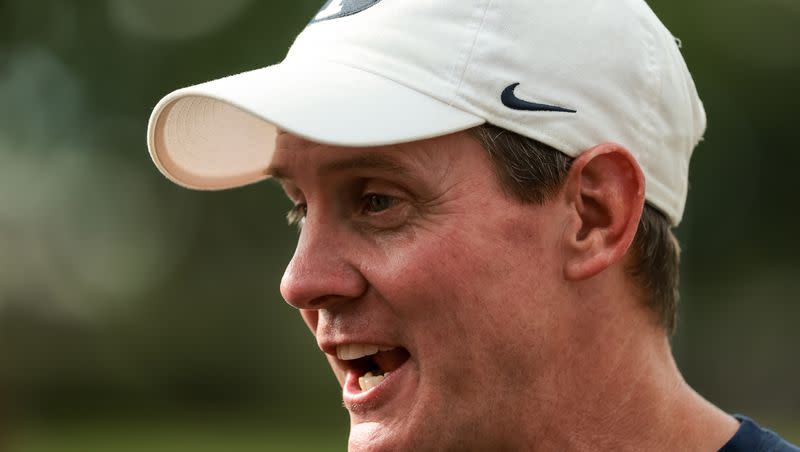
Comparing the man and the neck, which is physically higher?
the man

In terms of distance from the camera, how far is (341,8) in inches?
121

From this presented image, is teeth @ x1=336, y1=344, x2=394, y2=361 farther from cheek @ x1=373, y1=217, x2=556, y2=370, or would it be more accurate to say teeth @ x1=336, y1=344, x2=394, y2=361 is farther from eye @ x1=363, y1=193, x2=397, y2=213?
eye @ x1=363, y1=193, x2=397, y2=213

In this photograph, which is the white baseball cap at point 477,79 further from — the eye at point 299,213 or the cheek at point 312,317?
the cheek at point 312,317

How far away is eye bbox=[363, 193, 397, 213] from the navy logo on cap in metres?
0.46

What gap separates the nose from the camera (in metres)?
2.89

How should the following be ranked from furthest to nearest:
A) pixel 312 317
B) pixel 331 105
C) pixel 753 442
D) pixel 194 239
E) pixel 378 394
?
pixel 194 239
pixel 312 317
pixel 753 442
pixel 378 394
pixel 331 105

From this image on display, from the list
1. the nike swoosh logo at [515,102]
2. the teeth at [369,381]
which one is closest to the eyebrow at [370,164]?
the nike swoosh logo at [515,102]

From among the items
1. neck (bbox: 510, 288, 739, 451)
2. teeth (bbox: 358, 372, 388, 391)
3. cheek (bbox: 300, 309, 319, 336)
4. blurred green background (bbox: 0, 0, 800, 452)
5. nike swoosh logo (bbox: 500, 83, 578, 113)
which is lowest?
neck (bbox: 510, 288, 739, 451)

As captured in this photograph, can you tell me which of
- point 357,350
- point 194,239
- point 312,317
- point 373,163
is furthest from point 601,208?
point 194,239

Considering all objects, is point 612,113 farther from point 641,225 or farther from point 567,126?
point 641,225

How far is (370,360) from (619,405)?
627mm

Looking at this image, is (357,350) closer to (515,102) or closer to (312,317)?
(312,317)

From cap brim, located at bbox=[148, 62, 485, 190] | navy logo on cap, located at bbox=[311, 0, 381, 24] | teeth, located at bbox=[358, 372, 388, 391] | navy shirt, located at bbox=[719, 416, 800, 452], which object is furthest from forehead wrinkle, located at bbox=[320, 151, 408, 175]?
navy shirt, located at bbox=[719, 416, 800, 452]

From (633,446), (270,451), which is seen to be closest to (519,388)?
(633,446)
